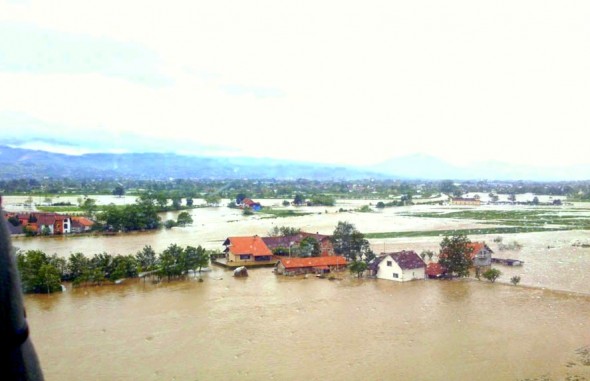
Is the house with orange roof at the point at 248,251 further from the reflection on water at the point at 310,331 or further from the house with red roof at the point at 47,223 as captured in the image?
the house with red roof at the point at 47,223

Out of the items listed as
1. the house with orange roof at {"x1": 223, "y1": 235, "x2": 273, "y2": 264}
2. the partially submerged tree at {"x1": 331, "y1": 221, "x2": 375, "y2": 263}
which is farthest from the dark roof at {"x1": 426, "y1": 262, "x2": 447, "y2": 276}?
the house with orange roof at {"x1": 223, "y1": 235, "x2": 273, "y2": 264}

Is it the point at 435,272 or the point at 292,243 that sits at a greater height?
the point at 292,243

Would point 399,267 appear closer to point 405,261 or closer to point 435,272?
point 405,261

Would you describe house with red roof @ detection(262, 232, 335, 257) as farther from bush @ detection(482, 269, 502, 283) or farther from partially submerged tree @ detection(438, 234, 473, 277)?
bush @ detection(482, 269, 502, 283)

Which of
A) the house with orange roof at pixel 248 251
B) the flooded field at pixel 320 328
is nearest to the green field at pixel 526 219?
the flooded field at pixel 320 328

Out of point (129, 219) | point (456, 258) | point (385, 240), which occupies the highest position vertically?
point (129, 219)

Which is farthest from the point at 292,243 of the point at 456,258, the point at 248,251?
the point at 456,258

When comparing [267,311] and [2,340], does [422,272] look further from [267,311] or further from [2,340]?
[2,340]
